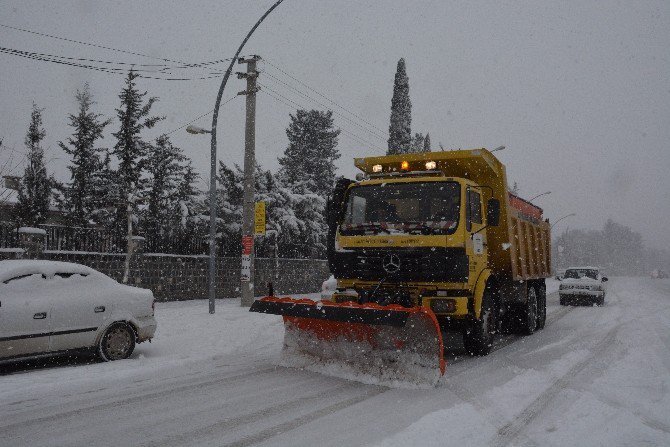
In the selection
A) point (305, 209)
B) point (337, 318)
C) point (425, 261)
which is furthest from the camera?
point (305, 209)

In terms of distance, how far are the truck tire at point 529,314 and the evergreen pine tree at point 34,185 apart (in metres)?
24.4

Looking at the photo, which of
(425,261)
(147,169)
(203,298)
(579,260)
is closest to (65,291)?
(425,261)

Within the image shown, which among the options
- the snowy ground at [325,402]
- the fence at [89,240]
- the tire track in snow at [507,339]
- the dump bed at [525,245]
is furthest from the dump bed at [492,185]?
the fence at [89,240]

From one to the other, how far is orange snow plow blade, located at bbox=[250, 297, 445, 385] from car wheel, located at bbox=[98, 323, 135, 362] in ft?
7.69

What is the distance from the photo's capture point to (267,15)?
13797mm

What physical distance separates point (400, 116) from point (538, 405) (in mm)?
29558

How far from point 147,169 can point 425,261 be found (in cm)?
1983

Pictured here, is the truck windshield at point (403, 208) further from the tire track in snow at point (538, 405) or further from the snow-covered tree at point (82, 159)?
the snow-covered tree at point (82, 159)

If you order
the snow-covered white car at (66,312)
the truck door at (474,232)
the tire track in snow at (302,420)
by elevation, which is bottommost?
the tire track in snow at (302,420)

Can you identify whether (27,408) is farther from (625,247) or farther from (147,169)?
(625,247)

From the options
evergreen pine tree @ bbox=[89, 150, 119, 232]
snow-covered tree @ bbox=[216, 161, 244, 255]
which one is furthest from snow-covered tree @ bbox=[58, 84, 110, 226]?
snow-covered tree @ bbox=[216, 161, 244, 255]

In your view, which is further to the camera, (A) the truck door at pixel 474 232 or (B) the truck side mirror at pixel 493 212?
(B) the truck side mirror at pixel 493 212

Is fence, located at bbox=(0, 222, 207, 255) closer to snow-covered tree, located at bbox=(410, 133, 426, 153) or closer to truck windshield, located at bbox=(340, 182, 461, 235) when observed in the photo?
truck windshield, located at bbox=(340, 182, 461, 235)

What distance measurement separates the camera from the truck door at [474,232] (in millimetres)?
7934
